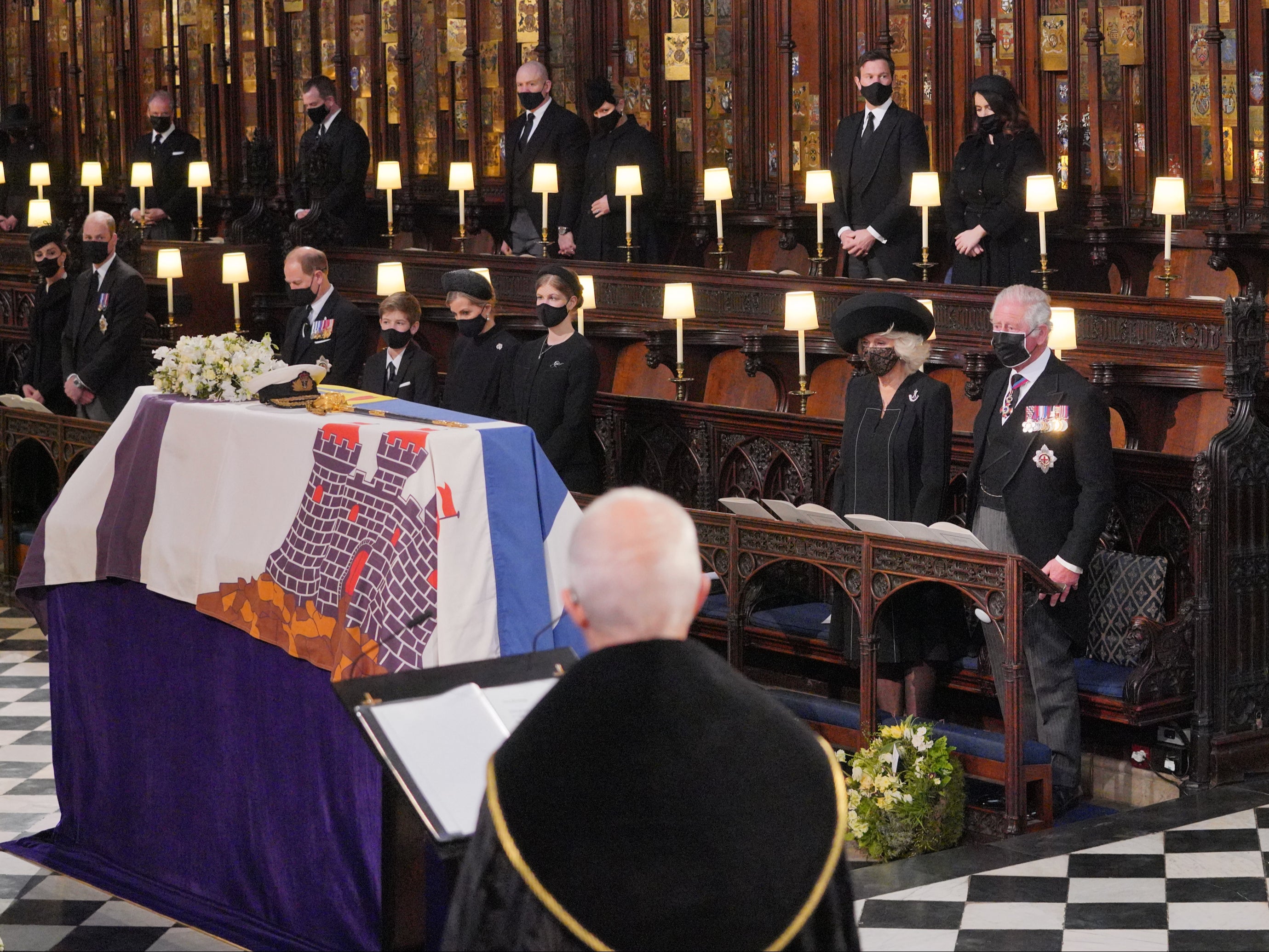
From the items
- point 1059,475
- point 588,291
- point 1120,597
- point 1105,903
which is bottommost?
point 1105,903

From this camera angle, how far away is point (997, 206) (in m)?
8.38

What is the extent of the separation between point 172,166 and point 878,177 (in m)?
5.87

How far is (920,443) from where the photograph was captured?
583cm

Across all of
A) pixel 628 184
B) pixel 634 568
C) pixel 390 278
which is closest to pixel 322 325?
pixel 390 278

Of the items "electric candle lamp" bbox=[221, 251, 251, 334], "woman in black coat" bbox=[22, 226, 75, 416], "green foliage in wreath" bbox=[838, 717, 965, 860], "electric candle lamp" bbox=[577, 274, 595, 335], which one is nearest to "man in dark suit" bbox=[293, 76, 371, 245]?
"electric candle lamp" bbox=[221, 251, 251, 334]

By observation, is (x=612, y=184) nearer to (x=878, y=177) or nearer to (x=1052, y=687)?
(x=878, y=177)

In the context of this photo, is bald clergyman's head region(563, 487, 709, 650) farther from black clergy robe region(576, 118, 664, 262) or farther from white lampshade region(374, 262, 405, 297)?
black clergy robe region(576, 118, 664, 262)

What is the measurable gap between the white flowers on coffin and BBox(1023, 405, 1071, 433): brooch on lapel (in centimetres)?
225

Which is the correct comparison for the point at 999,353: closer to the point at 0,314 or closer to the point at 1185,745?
the point at 1185,745

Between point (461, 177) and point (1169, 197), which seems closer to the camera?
point (1169, 197)

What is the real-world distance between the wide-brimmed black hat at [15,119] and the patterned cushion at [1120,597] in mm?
11406

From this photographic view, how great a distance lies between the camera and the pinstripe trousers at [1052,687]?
559cm

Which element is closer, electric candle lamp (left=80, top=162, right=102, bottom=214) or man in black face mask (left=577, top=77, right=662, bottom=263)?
man in black face mask (left=577, top=77, right=662, bottom=263)

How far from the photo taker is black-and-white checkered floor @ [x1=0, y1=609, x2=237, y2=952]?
4.46 m
